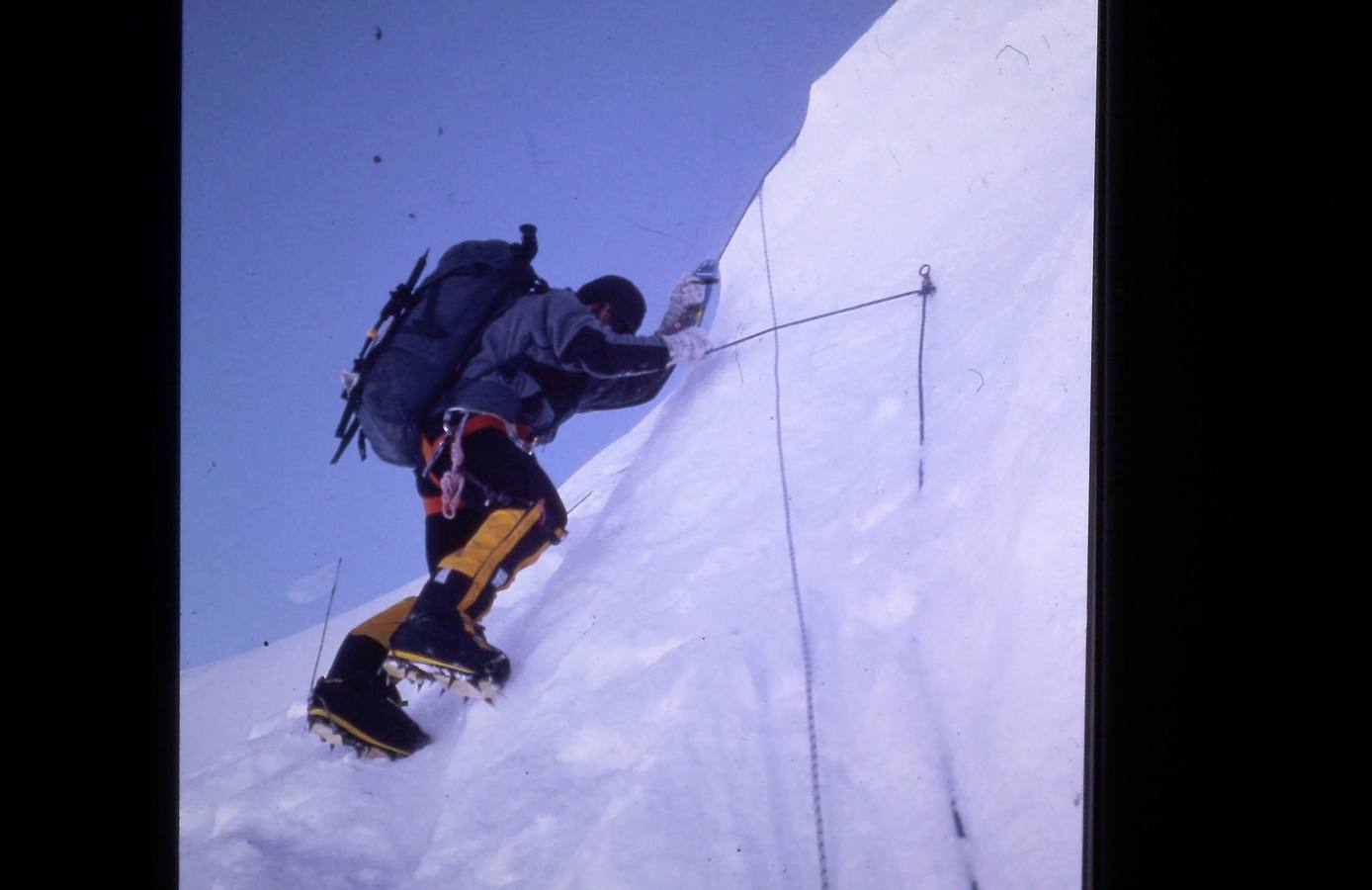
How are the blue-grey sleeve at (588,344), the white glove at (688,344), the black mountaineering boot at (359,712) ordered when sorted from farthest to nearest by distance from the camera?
the white glove at (688,344) < the blue-grey sleeve at (588,344) < the black mountaineering boot at (359,712)

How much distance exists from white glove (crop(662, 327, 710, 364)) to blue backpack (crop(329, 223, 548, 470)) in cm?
33

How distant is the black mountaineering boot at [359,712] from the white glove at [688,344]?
2.38 feet

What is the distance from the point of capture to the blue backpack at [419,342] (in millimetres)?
1156

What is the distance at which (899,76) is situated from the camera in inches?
60.4

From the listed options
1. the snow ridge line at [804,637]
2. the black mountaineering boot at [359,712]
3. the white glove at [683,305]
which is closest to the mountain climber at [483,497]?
the black mountaineering boot at [359,712]

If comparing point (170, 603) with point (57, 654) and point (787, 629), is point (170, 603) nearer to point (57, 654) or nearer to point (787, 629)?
point (57, 654)

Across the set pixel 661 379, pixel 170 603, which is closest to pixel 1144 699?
pixel 661 379

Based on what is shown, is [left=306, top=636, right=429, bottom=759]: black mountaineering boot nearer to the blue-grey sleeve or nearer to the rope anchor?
the blue-grey sleeve

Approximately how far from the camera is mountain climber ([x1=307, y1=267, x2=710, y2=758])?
108 centimetres

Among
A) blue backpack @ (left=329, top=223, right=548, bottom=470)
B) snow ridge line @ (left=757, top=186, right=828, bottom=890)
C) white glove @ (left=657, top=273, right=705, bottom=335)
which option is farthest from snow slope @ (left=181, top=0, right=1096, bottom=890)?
blue backpack @ (left=329, top=223, right=548, bottom=470)

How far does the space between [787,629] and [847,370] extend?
476mm

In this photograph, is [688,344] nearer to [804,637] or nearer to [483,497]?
[483,497]

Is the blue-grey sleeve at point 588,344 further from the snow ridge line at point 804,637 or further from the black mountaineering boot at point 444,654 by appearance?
the black mountaineering boot at point 444,654

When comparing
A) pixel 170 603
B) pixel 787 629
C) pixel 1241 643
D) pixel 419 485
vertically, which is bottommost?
pixel 170 603
